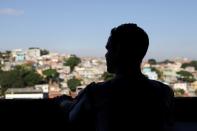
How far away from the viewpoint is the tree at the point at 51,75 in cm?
1255

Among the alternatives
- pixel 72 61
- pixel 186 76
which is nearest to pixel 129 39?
pixel 72 61

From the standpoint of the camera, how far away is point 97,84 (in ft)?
3.50

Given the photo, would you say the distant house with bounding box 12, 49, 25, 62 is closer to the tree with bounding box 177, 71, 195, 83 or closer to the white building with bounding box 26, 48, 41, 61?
the white building with bounding box 26, 48, 41, 61

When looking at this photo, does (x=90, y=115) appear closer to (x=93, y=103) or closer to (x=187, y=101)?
(x=93, y=103)

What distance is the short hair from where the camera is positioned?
3.58 feet

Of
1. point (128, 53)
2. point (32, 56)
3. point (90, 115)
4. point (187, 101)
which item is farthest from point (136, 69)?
point (32, 56)

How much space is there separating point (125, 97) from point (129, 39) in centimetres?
14

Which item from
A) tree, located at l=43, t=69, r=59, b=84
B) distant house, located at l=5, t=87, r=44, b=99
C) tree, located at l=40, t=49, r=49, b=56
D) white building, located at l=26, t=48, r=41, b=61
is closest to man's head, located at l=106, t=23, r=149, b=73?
distant house, located at l=5, t=87, r=44, b=99

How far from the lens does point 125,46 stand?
109 cm

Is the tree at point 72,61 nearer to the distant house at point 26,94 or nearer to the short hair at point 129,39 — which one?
the distant house at point 26,94

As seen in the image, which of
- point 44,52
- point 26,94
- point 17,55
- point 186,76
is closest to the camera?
point 26,94

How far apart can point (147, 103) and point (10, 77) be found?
31.3ft

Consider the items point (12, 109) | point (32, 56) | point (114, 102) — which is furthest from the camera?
point (32, 56)

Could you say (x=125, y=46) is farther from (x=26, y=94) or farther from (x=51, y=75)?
(x=51, y=75)
